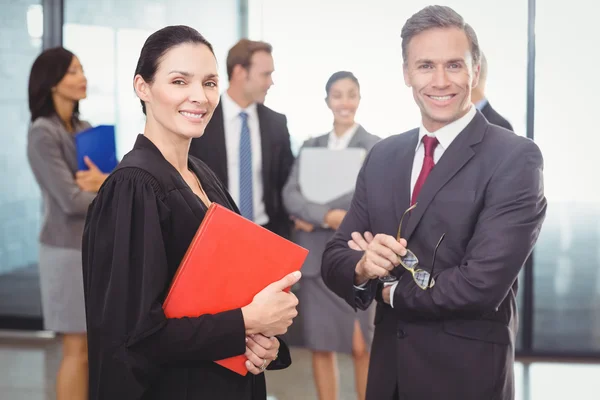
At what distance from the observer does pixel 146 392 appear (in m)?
1.53

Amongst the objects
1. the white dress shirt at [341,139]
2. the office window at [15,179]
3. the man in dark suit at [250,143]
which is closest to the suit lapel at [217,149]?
the man in dark suit at [250,143]

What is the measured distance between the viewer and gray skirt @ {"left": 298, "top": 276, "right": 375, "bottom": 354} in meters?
3.62

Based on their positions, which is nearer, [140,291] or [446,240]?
[140,291]

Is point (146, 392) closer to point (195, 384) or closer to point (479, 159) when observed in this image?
point (195, 384)

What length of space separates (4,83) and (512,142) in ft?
14.8

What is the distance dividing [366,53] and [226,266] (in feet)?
12.0

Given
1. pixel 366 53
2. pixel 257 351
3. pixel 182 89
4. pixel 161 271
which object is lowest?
pixel 257 351

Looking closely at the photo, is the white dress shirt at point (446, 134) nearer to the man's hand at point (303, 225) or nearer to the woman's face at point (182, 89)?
the woman's face at point (182, 89)

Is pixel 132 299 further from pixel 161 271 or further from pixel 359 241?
pixel 359 241

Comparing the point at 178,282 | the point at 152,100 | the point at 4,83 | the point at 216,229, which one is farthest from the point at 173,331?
the point at 4,83

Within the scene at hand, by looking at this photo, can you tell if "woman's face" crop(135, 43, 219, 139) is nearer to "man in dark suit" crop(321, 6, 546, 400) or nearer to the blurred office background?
"man in dark suit" crop(321, 6, 546, 400)

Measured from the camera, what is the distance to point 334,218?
3.51 meters

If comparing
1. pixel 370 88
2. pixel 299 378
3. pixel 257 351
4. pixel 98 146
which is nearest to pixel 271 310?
pixel 257 351

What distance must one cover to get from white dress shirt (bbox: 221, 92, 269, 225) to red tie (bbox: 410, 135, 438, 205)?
175 cm
